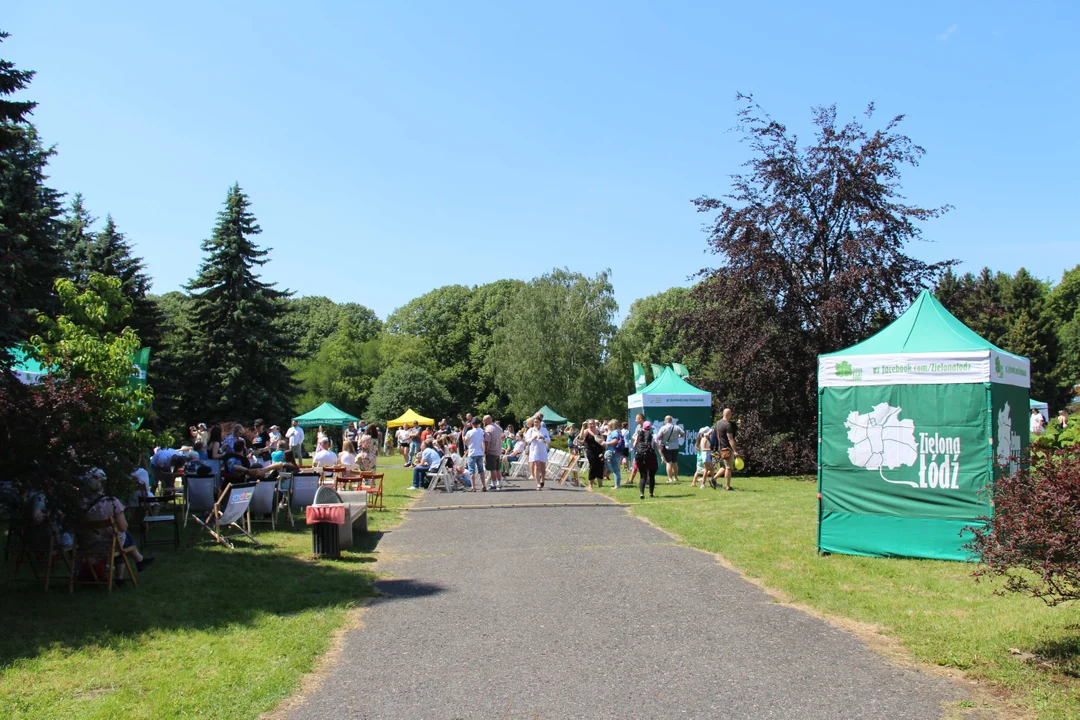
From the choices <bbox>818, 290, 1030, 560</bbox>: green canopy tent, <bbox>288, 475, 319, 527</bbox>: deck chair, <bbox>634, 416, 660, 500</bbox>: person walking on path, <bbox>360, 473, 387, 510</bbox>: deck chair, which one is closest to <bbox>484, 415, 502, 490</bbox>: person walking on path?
<bbox>360, 473, 387, 510</bbox>: deck chair

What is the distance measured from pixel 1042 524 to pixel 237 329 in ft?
116

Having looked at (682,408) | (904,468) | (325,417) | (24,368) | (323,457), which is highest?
(24,368)

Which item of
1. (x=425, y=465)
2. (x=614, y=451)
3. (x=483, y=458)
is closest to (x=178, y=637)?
(x=483, y=458)

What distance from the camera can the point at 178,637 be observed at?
6578 mm

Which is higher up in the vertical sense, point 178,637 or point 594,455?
point 594,455

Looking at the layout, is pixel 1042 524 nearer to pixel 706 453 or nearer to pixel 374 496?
pixel 374 496

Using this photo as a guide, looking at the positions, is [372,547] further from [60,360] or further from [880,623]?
[880,623]

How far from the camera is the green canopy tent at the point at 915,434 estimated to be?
9266mm

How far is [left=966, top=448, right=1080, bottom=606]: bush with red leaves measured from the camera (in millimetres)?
5203

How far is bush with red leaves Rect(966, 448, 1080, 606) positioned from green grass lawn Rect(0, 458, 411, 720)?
15.7ft

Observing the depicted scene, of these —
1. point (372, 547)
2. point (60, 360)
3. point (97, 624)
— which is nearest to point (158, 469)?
point (372, 547)

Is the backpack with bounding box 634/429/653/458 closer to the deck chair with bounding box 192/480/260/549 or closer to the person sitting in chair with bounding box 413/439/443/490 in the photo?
the person sitting in chair with bounding box 413/439/443/490

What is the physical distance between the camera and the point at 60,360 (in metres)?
8.32

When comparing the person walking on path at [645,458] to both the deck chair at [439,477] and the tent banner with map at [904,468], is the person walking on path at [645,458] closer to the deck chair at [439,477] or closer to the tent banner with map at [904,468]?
the deck chair at [439,477]
